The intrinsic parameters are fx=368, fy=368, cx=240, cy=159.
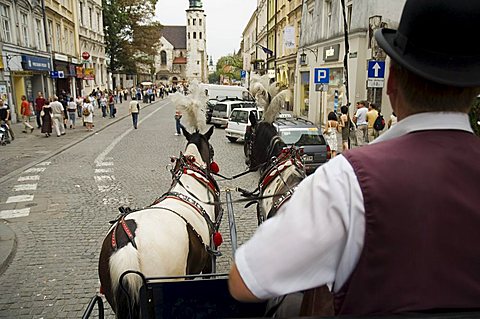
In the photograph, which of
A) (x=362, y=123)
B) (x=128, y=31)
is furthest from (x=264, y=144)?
(x=128, y=31)

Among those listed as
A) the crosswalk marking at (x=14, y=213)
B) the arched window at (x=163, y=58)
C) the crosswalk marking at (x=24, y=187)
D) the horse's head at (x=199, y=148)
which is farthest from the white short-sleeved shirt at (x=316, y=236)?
the arched window at (x=163, y=58)

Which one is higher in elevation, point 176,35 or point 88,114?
point 176,35

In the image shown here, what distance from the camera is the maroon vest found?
0.97 metres

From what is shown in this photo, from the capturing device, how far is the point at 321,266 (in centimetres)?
104

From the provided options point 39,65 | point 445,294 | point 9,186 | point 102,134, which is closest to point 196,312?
point 445,294

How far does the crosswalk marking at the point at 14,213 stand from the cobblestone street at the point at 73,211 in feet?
0.27

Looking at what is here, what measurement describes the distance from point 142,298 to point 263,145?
3.59m

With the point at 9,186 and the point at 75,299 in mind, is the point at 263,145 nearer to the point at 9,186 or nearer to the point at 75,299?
the point at 75,299

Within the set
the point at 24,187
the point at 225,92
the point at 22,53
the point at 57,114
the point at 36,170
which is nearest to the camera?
the point at 24,187

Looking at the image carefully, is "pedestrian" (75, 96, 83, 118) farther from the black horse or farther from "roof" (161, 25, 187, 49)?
"roof" (161, 25, 187, 49)

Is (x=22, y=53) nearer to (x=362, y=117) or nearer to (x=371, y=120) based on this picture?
(x=362, y=117)

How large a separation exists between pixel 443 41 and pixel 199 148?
3833 millimetres

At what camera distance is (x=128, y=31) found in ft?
160

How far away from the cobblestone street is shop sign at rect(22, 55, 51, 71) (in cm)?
929
